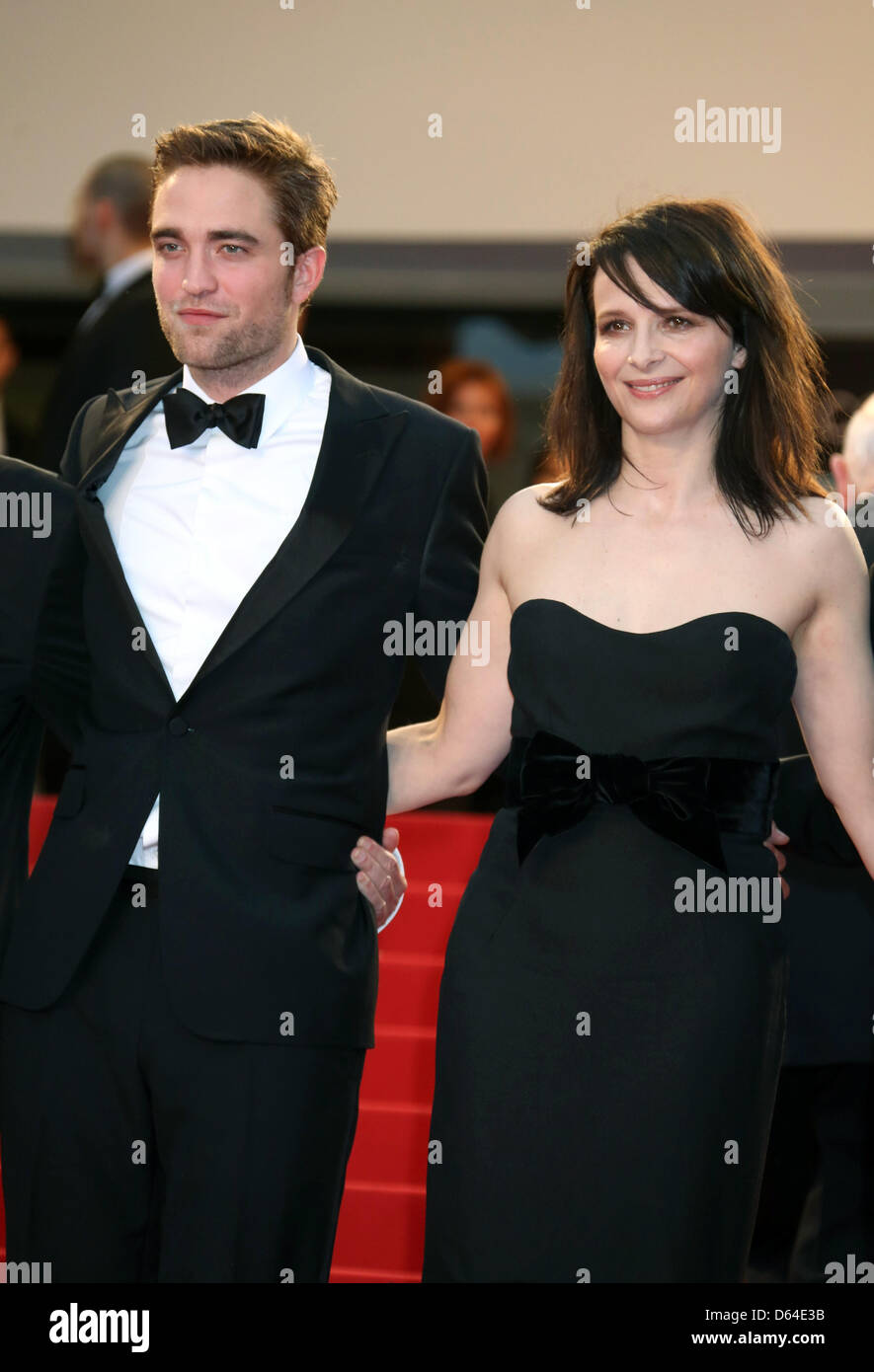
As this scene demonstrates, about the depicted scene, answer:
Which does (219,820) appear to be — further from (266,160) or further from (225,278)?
(266,160)

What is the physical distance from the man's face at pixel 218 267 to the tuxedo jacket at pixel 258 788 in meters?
0.24

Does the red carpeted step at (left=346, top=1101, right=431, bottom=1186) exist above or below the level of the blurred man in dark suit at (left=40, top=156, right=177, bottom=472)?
below

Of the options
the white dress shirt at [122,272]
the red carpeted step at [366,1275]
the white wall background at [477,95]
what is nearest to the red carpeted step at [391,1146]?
the red carpeted step at [366,1275]

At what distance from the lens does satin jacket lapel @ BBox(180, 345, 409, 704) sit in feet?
7.72

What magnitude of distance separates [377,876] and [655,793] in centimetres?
44

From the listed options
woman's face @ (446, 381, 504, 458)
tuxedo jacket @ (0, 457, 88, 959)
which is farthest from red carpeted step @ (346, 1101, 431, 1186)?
woman's face @ (446, 381, 504, 458)

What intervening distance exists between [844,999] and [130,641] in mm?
1522

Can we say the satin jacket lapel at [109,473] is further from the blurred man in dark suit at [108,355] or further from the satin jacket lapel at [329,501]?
the blurred man in dark suit at [108,355]

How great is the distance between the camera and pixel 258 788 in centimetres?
235

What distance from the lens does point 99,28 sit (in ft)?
20.9

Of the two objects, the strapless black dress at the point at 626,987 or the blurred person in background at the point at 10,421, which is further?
the blurred person in background at the point at 10,421

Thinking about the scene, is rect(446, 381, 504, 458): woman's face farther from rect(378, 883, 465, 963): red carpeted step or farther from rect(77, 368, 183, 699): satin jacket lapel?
rect(77, 368, 183, 699): satin jacket lapel

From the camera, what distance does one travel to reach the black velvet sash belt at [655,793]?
2215 mm

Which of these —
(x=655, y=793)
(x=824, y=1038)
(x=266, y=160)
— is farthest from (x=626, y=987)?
(x=266, y=160)
